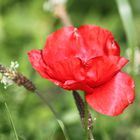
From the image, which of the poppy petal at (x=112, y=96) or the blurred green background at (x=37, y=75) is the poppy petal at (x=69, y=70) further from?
the blurred green background at (x=37, y=75)

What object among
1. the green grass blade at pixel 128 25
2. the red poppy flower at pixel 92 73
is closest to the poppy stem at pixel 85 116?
the red poppy flower at pixel 92 73

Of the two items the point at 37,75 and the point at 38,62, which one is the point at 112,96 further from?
the point at 37,75

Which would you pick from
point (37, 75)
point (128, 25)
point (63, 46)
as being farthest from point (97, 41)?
point (37, 75)

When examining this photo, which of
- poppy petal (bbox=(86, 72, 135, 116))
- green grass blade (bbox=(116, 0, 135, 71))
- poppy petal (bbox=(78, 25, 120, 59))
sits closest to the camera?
poppy petal (bbox=(86, 72, 135, 116))

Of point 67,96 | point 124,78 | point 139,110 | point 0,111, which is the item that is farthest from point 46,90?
point 124,78

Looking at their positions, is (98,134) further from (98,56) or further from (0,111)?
(98,56)

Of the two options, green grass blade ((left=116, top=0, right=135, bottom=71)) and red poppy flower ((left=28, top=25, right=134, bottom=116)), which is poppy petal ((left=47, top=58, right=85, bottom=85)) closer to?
red poppy flower ((left=28, top=25, right=134, bottom=116))

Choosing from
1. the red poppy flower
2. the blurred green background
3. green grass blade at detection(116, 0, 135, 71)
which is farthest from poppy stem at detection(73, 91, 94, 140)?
green grass blade at detection(116, 0, 135, 71)
